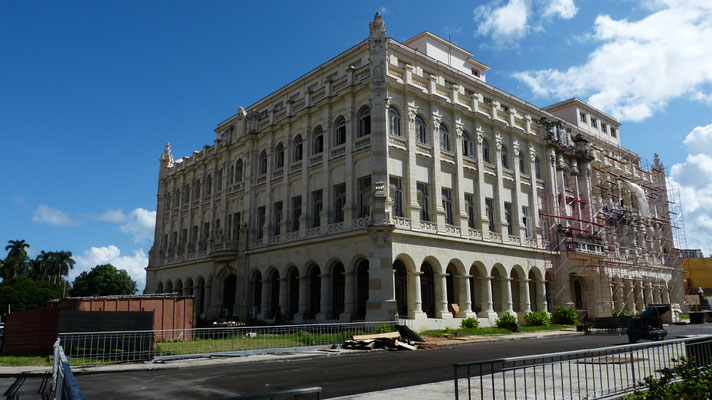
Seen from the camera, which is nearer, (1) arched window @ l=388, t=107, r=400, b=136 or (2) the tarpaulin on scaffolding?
(1) arched window @ l=388, t=107, r=400, b=136

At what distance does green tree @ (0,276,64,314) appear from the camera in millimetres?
66094

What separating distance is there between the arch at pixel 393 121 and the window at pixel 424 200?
3459mm

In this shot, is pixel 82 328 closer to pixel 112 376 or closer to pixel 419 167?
pixel 112 376

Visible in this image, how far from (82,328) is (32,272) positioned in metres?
91.9

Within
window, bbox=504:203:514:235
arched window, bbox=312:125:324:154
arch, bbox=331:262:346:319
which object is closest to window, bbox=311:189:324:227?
arched window, bbox=312:125:324:154

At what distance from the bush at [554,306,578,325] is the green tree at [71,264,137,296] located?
211 ft

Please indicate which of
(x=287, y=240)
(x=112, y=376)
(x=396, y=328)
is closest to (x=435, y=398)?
(x=112, y=376)

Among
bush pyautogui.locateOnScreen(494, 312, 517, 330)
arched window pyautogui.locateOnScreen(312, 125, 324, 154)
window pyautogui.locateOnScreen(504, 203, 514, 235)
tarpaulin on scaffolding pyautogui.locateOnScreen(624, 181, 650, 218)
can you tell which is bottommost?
bush pyautogui.locateOnScreen(494, 312, 517, 330)

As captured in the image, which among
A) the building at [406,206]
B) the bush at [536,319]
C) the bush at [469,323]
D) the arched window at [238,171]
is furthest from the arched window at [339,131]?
the bush at [536,319]

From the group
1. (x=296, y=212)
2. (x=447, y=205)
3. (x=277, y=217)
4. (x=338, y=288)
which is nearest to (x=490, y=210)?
(x=447, y=205)

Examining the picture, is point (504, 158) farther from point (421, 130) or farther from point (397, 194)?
point (397, 194)

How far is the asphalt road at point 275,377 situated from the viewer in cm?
1088

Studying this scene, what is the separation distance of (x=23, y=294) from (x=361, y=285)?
2415 inches

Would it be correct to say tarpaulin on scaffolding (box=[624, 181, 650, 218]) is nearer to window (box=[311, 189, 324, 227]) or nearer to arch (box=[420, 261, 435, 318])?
arch (box=[420, 261, 435, 318])
